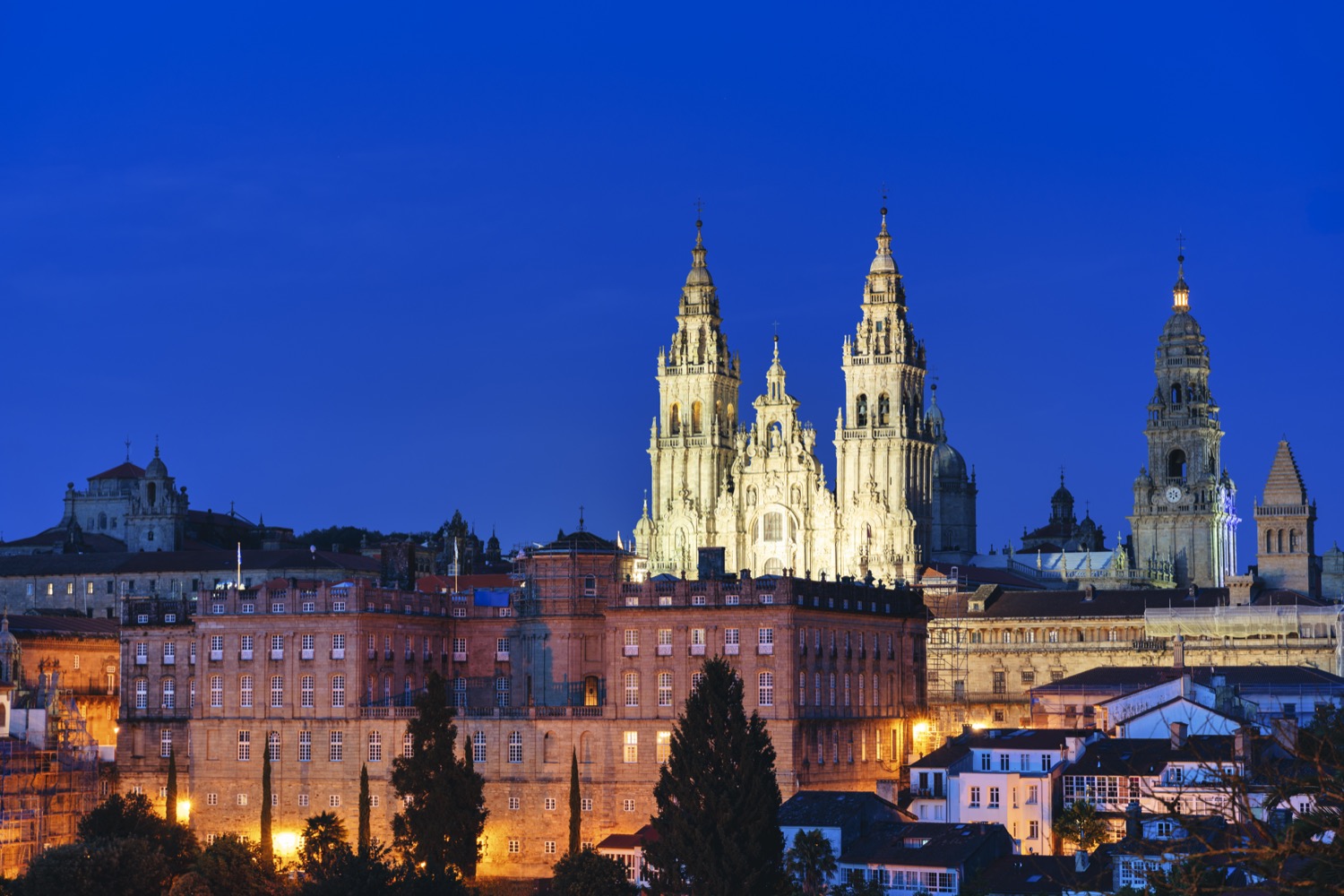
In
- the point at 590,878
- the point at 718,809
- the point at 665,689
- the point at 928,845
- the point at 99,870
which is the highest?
the point at 665,689

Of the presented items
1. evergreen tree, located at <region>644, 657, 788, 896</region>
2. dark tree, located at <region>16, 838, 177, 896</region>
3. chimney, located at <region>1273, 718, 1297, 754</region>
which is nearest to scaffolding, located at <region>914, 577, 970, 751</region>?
evergreen tree, located at <region>644, 657, 788, 896</region>

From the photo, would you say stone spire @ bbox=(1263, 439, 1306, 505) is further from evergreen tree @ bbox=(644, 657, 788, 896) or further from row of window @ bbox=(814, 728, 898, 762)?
evergreen tree @ bbox=(644, 657, 788, 896)

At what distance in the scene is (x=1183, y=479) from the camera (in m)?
179

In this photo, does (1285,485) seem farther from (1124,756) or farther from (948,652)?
(1124,756)

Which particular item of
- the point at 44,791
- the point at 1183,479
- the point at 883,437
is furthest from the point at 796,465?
the point at 44,791

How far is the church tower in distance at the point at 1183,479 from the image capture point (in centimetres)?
17625

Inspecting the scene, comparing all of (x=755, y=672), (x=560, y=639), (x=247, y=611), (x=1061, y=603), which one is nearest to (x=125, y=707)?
(x=247, y=611)

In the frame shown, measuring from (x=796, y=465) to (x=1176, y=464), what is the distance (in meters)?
30.2

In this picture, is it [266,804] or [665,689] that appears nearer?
[266,804]

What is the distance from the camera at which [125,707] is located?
120 metres

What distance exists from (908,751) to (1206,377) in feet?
218

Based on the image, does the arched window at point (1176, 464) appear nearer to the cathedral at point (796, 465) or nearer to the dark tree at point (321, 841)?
the cathedral at point (796, 465)

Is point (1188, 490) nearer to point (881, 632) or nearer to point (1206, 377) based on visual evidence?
point (1206, 377)

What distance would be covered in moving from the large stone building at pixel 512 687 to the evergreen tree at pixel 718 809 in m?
18.4
